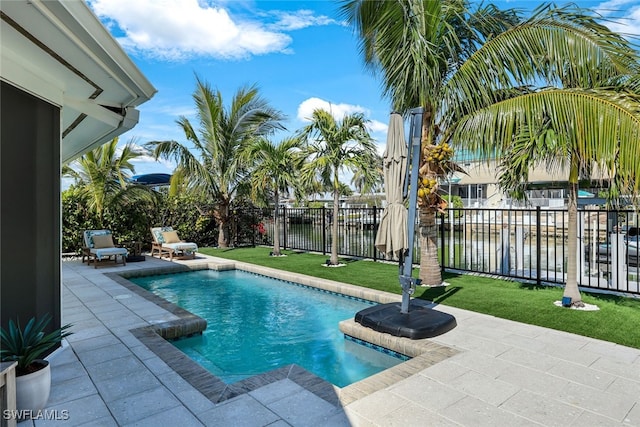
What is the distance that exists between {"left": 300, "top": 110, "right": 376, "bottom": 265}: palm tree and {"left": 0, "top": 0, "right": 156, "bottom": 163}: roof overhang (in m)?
5.33

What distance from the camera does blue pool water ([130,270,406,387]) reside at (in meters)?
4.48

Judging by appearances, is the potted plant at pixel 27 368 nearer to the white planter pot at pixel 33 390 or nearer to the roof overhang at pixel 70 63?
the white planter pot at pixel 33 390

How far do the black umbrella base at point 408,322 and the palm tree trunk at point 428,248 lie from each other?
6.88ft

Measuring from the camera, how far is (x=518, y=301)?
6059 millimetres

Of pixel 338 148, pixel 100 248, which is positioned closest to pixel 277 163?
pixel 338 148

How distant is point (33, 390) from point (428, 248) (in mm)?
6224

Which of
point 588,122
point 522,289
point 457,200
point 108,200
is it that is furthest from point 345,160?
point 457,200

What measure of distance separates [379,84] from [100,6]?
4.62m

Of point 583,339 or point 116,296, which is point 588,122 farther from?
point 116,296

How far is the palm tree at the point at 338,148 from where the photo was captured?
9.41 m

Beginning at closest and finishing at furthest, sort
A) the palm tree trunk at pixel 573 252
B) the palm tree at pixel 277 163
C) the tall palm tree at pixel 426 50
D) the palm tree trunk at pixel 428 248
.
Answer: the palm tree trunk at pixel 573 252 → the tall palm tree at pixel 426 50 → the palm tree trunk at pixel 428 248 → the palm tree at pixel 277 163

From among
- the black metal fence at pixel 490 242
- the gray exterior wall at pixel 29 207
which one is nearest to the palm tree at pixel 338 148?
the black metal fence at pixel 490 242

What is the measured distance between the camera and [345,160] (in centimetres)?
942

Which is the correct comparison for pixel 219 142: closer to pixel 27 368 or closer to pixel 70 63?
pixel 70 63
